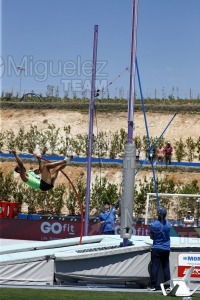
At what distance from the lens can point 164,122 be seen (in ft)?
180

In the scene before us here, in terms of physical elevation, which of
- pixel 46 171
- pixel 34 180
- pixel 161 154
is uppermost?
pixel 161 154

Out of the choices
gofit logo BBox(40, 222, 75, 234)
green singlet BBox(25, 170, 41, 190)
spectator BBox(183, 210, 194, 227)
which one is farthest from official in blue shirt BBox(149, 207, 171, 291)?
spectator BBox(183, 210, 194, 227)

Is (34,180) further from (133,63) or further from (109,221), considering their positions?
(109,221)

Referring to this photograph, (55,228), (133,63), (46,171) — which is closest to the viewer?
(46,171)

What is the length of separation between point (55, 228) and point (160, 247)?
1315 centimetres

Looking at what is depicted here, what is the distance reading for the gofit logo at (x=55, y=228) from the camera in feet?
86.8

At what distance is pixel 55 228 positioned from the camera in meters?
26.7

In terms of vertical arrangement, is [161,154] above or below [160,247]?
above

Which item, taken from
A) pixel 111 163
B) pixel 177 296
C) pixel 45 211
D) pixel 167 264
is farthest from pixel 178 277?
pixel 111 163

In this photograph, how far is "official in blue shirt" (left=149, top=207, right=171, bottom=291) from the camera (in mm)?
13789

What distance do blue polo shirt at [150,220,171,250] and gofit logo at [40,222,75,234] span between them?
12.6 m

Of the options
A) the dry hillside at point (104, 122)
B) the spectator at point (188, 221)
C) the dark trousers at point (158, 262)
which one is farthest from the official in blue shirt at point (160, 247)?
the dry hillside at point (104, 122)

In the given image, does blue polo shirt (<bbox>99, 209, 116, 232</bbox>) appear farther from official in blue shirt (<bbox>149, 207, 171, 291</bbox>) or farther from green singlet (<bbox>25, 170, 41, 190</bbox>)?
official in blue shirt (<bbox>149, 207, 171, 291</bbox>)

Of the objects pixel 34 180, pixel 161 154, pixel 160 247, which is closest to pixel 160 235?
pixel 160 247
